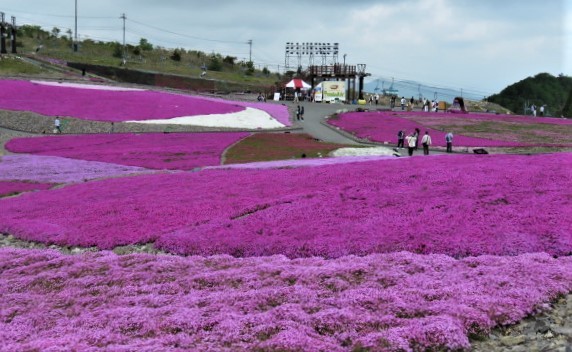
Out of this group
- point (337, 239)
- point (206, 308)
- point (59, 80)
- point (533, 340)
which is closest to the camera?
point (533, 340)

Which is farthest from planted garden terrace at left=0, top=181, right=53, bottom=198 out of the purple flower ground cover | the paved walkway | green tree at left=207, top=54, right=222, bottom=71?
green tree at left=207, top=54, right=222, bottom=71

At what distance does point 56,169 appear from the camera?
1478 inches

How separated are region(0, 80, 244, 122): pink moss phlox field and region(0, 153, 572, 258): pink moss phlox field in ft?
121

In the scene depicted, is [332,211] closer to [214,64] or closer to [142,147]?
[142,147]

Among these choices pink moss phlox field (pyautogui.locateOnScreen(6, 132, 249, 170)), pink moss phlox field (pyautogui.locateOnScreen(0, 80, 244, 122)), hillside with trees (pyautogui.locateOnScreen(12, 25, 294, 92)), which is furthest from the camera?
hillside with trees (pyautogui.locateOnScreen(12, 25, 294, 92))

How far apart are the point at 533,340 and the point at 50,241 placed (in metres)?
16.3

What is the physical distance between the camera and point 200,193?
2542cm

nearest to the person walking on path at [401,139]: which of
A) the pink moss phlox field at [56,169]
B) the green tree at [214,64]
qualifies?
the pink moss phlox field at [56,169]

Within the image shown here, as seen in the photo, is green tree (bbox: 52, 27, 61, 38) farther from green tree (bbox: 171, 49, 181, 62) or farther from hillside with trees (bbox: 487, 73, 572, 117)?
hillside with trees (bbox: 487, 73, 572, 117)

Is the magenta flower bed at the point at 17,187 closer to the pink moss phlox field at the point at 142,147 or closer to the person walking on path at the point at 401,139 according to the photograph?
the pink moss phlox field at the point at 142,147

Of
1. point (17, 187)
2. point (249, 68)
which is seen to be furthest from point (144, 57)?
point (17, 187)

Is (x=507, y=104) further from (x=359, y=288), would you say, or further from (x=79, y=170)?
(x=359, y=288)

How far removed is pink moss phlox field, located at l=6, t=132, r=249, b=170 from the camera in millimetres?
40844

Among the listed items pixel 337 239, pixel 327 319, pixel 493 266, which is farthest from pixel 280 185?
pixel 327 319
